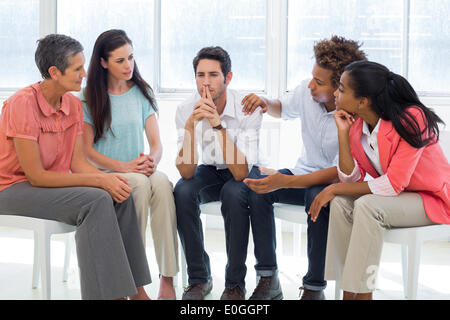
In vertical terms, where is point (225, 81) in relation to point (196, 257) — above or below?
above

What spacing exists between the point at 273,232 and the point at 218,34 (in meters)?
2.08

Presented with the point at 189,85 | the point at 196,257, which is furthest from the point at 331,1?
the point at 196,257

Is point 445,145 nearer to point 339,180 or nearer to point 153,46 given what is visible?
point 339,180

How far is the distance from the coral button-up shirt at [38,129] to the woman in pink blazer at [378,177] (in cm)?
107

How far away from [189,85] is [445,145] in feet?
6.75

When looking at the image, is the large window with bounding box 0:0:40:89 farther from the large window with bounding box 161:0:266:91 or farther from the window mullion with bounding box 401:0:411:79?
the window mullion with bounding box 401:0:411:79

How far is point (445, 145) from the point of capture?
8.57ft

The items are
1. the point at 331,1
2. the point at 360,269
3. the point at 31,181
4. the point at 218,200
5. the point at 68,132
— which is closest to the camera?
the point at 360,269

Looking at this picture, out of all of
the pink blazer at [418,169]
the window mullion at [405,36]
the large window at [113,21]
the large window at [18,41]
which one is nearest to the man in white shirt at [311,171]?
the pink blazer at [418,169]

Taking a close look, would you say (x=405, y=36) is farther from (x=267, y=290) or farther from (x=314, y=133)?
(x=267, y=290)

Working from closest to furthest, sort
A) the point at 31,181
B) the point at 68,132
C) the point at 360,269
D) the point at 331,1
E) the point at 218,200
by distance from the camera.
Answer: the point at 360,269 → the point at 31,181 → the point at 68,132 → the point at 218,200 → the point at 331,1

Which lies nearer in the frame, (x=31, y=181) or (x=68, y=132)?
(x=31, y=181)

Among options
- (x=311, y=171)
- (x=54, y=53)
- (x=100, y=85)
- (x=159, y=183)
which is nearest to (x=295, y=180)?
(x=311, y=171)

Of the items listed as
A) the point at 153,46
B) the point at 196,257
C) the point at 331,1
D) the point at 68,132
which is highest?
the point at 331,1
